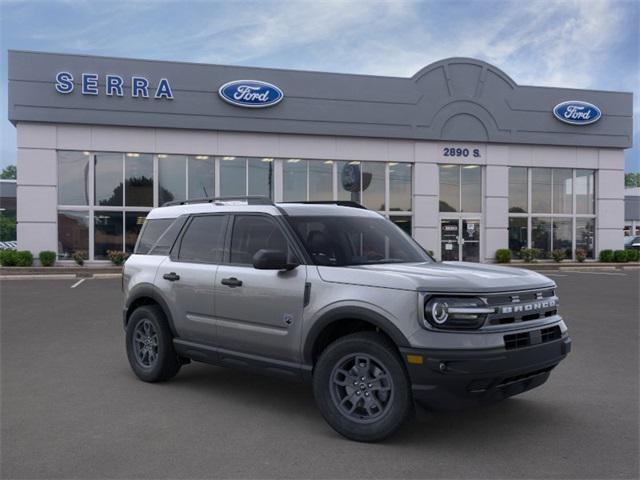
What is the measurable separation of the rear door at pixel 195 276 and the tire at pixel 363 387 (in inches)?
61.6

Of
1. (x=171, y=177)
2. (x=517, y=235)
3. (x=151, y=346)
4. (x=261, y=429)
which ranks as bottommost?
(x=261, y=429)

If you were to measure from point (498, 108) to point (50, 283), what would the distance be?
70.3 ft

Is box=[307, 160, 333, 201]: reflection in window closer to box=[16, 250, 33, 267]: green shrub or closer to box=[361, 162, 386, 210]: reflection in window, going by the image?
box=[361, 162, 386, 210]: reflection in window

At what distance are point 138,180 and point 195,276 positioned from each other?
20568 millimetres

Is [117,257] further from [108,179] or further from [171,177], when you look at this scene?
[171,177]

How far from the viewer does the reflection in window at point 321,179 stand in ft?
89.6

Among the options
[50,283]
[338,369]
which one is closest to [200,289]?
[338,369]

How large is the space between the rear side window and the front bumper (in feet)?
12.3

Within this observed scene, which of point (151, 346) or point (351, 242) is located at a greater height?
point (351, 242)

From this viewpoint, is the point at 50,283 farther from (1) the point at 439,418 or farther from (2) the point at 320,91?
(1) the point at 439,418

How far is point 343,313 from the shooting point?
4820 mm

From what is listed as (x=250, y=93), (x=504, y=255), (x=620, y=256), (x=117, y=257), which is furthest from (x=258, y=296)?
(x=620, y=256)

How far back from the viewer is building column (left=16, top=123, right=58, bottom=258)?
24.4 m

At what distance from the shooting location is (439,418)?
17.6 ft
